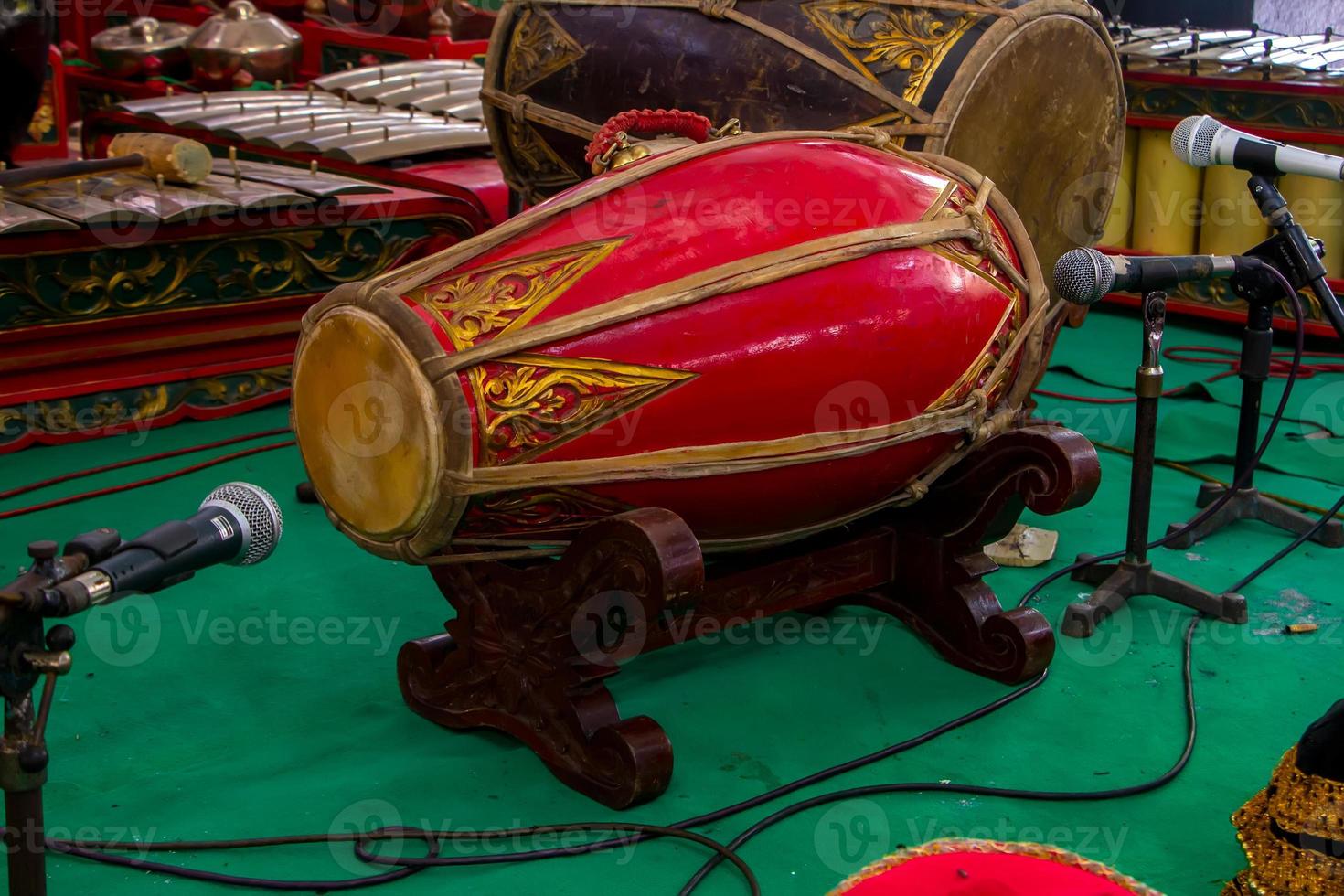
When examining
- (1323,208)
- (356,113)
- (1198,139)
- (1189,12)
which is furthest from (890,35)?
(1189,12)

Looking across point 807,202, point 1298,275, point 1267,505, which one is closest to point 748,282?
point 807,202

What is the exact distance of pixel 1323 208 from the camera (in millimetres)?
3721

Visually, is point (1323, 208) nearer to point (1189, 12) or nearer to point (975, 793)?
point (1189, 12)

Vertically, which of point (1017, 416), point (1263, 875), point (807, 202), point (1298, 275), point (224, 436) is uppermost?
point (807, 202)

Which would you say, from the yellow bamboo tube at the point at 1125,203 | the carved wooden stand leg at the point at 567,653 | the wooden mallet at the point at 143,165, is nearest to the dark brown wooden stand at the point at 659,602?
the carved wooden stand leg at the point at 567,653

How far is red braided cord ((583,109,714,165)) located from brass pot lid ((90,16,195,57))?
3.93 metres

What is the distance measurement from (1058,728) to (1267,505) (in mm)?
944

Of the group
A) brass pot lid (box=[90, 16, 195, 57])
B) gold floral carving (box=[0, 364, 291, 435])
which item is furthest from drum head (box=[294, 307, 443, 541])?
brass pot lid (box=[90, 16, 195, 57])

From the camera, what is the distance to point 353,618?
90.3 inches

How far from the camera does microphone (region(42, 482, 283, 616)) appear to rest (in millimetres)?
1137

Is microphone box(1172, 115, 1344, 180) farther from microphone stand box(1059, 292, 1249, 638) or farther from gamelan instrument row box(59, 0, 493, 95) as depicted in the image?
gamelan instrument row box(59, 0, 493, 95)

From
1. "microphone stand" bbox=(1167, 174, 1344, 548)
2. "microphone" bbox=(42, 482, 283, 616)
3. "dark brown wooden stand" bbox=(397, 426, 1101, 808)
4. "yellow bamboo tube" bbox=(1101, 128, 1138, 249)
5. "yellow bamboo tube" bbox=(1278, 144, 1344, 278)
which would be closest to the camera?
"microphone" bbox=(42, 482, 283, 616)

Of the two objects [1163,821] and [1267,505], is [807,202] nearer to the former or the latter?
[1163,821]

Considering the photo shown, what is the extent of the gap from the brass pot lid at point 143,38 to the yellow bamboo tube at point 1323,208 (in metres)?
3.98
